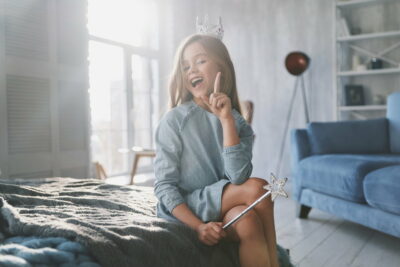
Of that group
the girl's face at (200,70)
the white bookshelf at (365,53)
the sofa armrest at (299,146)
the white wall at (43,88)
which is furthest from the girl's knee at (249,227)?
the white bookshelf at (365,53)

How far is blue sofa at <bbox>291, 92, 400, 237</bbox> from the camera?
1921mm

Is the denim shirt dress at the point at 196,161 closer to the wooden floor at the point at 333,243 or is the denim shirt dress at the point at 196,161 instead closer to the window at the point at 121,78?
the wooden floor at the point at 333,243

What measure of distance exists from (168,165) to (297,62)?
326cm

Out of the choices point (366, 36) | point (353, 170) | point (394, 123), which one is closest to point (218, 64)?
point (353, 170)

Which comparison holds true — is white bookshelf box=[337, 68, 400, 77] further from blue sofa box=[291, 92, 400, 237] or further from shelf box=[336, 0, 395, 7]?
blue sofa box=[291, 92, 400, 237]

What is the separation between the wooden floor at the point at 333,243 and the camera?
6.02 ft

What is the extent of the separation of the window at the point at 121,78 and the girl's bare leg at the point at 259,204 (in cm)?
271

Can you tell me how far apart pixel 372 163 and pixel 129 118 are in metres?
2.68

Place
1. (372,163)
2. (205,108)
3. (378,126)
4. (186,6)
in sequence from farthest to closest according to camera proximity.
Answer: (186,6) → (378,126) → (372,163) → (205,108)

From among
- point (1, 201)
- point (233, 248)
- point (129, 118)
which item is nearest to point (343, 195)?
point (233, 248)

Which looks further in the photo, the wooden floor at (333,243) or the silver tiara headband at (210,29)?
the wooden floor at (333,243)

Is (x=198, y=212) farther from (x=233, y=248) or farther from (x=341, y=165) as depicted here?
(x=341, y=165)

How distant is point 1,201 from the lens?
3.34 ft

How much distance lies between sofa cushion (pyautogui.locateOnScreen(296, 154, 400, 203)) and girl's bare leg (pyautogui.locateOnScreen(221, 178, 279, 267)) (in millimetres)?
1318
